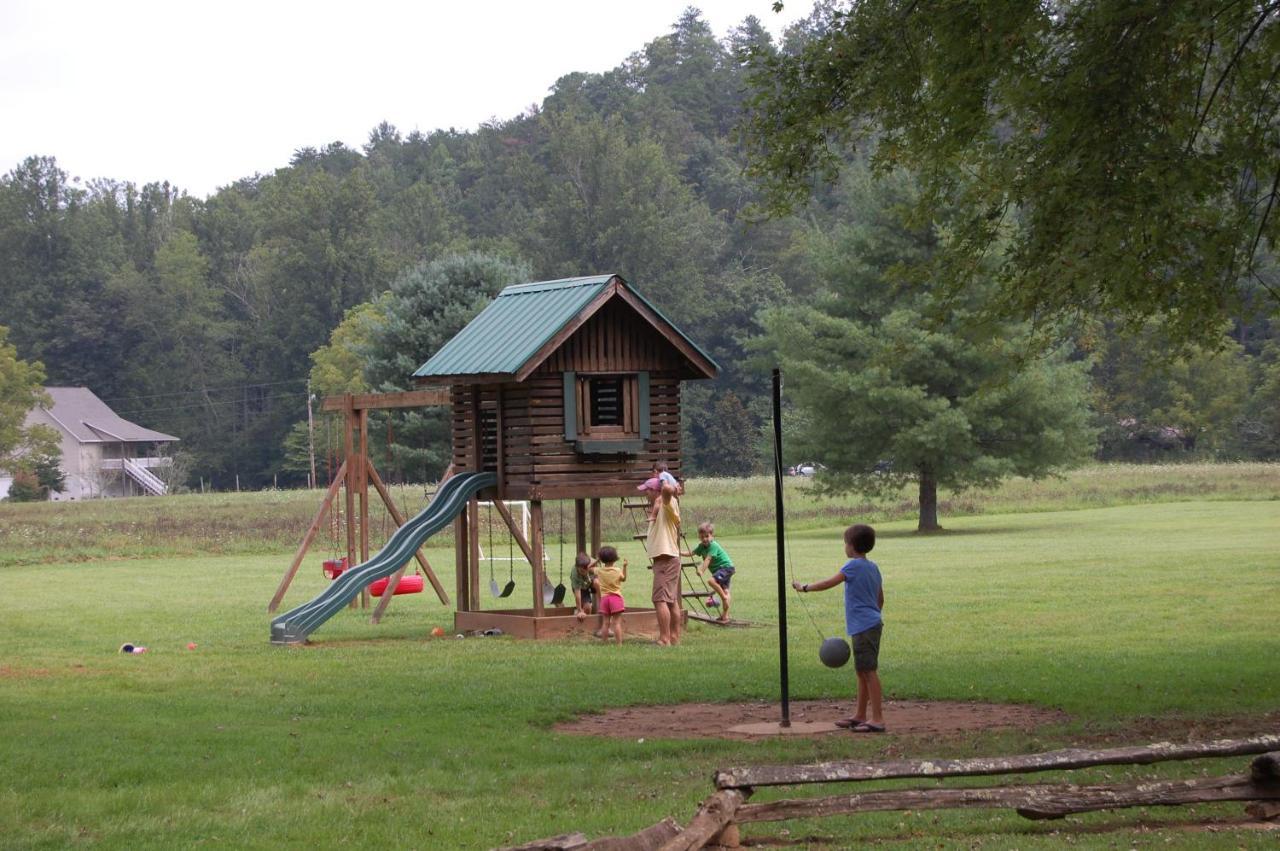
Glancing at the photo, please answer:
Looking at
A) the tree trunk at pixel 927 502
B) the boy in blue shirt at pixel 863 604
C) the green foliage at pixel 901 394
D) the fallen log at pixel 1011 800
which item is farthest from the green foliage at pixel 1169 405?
the fallen log at pixel 1011 800

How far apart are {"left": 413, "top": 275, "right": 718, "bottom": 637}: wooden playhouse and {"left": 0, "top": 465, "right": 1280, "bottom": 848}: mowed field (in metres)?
1.69

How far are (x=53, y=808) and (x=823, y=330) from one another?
41656 mm

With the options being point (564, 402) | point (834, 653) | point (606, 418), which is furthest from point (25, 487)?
point (834, 653)

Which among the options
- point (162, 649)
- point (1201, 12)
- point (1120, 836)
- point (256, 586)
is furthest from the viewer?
point (256, 586)

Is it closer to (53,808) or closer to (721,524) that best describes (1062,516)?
(721,524)

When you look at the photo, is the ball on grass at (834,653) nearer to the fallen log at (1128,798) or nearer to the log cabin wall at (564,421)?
the fallen log at (1128,798)

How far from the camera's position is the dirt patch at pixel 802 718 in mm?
12953

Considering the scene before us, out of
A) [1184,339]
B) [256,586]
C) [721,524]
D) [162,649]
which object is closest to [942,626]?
[1184,339]

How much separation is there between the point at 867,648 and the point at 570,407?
957 centimetres

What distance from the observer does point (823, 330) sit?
5044cm

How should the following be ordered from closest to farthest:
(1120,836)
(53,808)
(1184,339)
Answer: (1120,836) < (53,808) < (1184,339)

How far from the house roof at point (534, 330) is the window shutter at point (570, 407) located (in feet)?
2.04

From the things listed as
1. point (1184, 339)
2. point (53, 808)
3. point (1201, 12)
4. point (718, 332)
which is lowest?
point (53, 808)

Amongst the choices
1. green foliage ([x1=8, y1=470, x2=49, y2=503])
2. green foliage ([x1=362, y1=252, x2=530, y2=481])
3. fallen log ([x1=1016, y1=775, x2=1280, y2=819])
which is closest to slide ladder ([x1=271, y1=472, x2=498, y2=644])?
fallen log ([x1=1016, y1=775, x2=1280, y2=819])
